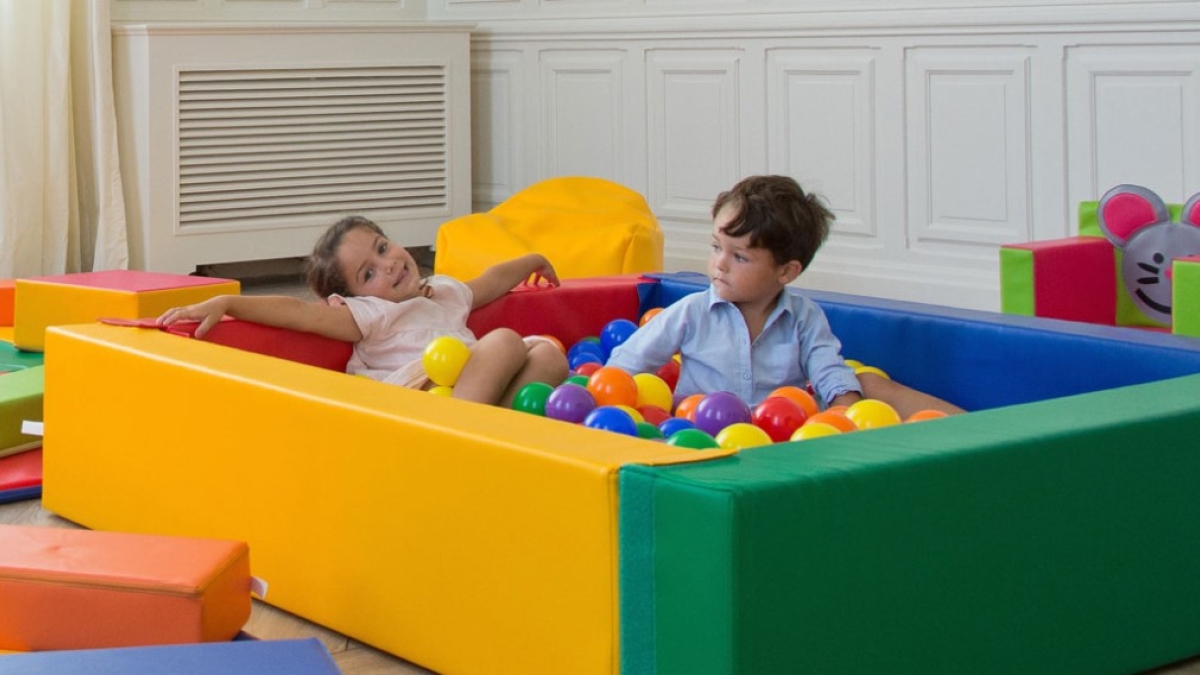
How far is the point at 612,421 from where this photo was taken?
2.28m

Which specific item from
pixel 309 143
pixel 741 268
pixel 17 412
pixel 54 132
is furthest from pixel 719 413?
pixel 309 143

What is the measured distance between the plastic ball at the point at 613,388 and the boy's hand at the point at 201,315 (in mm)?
596

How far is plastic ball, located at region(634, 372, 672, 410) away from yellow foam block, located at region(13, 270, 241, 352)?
3.24 feet

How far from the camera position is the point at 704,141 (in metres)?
5.36

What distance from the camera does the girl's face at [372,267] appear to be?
285 centimetres

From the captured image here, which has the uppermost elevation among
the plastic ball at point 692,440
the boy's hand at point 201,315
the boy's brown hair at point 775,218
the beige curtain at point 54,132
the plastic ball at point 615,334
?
the beige curtain at point 54,132

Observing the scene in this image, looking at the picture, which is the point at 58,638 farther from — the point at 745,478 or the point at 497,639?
the point at 745,478

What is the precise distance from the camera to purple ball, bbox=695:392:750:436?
2410 millimetres

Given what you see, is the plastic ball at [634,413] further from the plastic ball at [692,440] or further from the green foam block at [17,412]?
the green foam block at [17,412]

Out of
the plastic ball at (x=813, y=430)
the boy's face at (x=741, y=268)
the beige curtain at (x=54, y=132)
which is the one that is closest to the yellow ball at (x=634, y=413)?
the boy's face at (x=741, y=268)

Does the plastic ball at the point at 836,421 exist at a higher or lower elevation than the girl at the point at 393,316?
lower

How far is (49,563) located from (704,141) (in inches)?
146

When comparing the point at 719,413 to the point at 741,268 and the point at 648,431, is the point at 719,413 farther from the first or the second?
the point at 741,268

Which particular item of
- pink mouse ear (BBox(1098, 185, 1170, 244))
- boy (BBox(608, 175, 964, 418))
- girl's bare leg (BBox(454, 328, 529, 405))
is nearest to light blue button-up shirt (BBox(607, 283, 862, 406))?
boy (BBox(608, 175, 964, 418))
